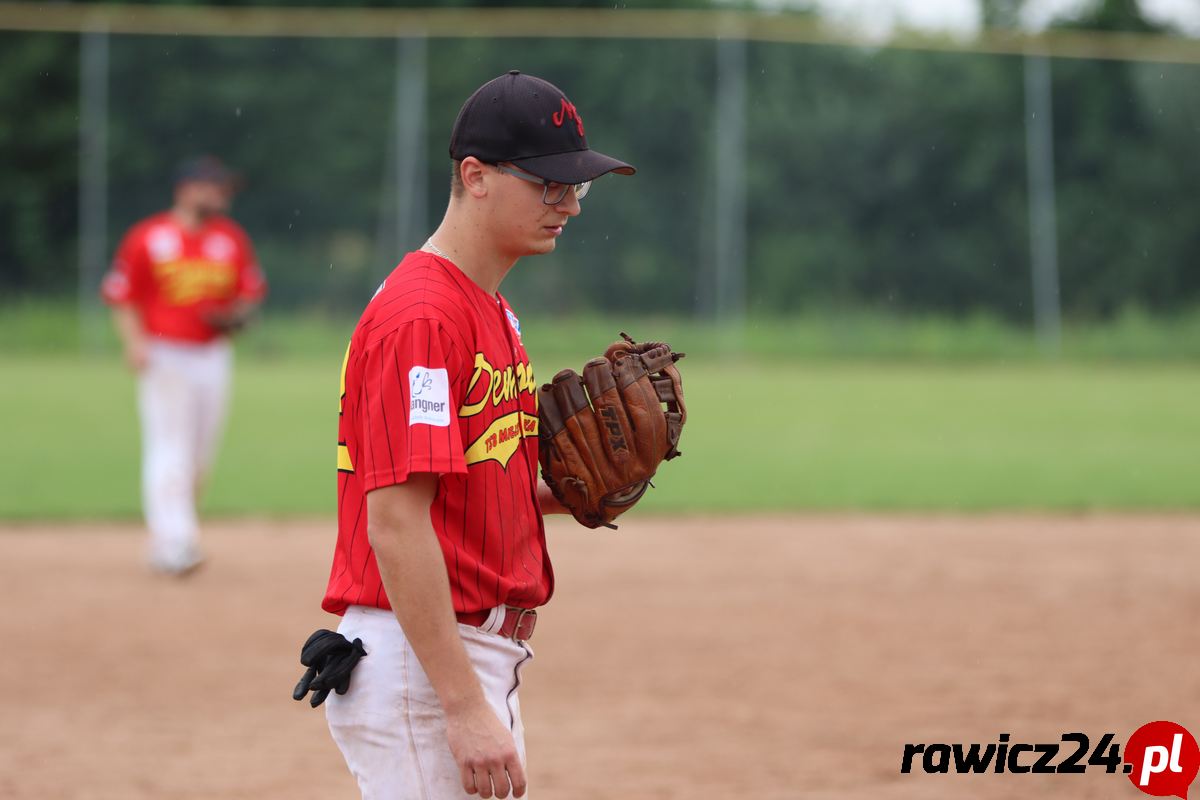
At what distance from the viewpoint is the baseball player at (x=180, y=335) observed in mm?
7855

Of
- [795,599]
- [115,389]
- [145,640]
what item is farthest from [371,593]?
[115,389]

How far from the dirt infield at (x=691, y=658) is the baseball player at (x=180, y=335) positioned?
0.44m

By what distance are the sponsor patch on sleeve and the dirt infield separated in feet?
7.84

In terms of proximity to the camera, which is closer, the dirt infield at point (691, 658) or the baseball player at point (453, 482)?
the baseball player at point (453, 482)

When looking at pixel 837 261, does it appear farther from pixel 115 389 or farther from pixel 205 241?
pixel 205 241

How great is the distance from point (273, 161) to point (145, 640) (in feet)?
49.9

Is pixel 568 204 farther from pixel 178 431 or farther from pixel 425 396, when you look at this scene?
pixel 178 431

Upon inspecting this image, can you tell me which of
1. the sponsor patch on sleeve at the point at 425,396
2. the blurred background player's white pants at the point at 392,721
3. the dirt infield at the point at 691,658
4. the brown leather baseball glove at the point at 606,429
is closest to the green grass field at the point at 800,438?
the dirt infield at the point at 691,658

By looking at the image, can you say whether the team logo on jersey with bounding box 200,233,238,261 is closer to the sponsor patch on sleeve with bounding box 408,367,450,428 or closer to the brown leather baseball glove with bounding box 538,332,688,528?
the brown leather baseball glove with bounding box 538,332,688,528

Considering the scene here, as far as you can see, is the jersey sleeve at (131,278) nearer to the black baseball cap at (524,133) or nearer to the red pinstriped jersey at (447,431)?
the red pinstriped jersey at (447,431)

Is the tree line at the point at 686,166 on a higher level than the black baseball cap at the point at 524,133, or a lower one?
higher

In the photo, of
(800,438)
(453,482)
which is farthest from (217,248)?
(800,438)

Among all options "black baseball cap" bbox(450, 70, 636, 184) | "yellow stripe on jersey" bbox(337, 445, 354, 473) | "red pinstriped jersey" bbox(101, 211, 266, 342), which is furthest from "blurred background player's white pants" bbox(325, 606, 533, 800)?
"red pinstriped jersey" bbox(101, 211, 266, 342)

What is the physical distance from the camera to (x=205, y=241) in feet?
27.1
